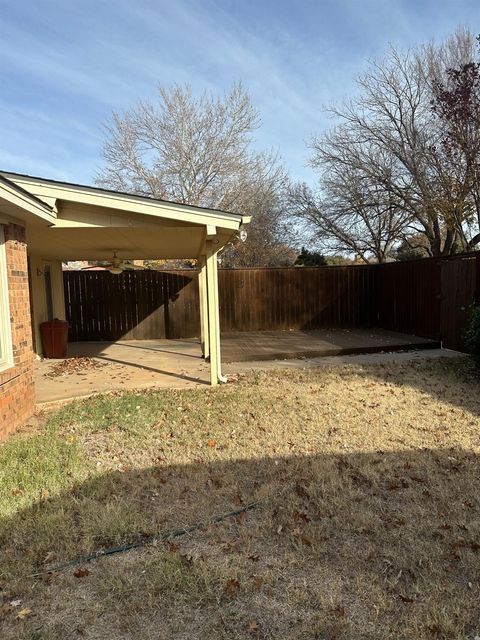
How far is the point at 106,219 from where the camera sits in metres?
5.84

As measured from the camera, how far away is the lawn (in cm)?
221

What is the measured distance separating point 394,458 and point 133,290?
9510mm

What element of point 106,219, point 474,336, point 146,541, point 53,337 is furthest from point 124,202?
point 474,336

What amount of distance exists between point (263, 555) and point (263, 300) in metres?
10.8

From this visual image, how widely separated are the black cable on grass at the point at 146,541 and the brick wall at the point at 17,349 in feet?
7.50

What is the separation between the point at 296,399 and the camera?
6.04 meters

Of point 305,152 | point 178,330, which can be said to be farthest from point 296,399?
point 305,152

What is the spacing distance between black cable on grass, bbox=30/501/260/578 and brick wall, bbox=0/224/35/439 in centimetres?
229

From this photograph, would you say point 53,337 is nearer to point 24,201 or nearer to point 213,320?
point 213,320

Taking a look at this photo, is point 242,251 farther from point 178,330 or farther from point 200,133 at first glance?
point 178,330

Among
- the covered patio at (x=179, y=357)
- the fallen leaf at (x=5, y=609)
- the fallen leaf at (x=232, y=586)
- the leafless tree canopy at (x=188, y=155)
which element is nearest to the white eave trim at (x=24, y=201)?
the covered patio at (x=179, y=357)

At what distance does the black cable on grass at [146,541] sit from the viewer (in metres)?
2.63

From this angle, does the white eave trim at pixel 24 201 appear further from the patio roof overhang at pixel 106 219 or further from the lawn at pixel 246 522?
the lawn at pixel 246 522

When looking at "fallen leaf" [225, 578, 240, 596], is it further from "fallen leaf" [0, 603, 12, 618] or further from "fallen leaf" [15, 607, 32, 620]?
"fallen leaf" [0, 603, 12, 618]
